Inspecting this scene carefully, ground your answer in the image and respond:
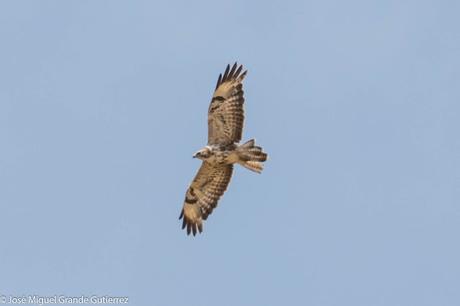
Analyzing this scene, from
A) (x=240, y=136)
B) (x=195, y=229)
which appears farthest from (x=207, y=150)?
(x=195, y=229)

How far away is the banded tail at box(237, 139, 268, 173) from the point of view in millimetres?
25578

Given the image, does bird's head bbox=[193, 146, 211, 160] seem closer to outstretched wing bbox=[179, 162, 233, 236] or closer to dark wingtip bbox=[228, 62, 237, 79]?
outstretched wing bbox=[179, 162, 233, 236]

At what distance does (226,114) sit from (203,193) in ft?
7.14

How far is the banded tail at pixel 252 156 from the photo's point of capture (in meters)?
25.6

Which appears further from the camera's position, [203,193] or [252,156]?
[203,193]

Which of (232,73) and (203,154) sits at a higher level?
(232,73)

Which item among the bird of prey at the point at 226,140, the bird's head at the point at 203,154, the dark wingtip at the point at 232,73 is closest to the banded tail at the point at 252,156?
the bird of prey at the point at 226,140

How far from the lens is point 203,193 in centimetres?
2723

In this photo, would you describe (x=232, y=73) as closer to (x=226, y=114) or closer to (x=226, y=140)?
(x=226, y=114)

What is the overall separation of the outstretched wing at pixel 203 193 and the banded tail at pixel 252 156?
0.93 m

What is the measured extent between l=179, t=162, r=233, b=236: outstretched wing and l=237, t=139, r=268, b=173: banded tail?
0.93m

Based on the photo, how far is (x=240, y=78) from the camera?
26.3 metres

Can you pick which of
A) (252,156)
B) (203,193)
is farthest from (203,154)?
(203,193)

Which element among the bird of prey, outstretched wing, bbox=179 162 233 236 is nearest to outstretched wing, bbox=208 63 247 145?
the bird of prey
